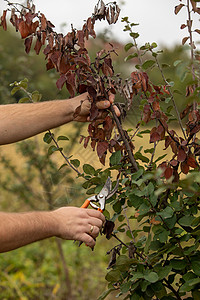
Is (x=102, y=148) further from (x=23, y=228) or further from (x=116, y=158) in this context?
(x=23, y=228)

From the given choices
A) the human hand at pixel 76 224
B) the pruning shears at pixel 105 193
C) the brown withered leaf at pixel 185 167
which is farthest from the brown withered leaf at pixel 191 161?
the human hand at pixel 76 224

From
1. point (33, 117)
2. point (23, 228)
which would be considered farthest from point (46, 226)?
point (33, 117)

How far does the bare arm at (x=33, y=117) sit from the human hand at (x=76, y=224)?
527 millimetres

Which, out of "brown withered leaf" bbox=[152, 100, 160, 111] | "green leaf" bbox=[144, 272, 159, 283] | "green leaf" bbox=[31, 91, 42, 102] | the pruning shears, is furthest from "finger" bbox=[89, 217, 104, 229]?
"green leaf" bbox=[31, 91, 42, 102]

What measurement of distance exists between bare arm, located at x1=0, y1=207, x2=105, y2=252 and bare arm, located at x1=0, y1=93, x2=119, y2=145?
54 cm

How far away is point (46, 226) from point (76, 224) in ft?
0.36

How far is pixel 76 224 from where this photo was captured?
149cm

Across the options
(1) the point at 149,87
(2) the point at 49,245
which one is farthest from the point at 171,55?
(2) the point at 49,245

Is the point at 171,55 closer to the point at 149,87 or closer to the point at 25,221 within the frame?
the point at 149,87

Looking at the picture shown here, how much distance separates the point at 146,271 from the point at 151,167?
0.44 m

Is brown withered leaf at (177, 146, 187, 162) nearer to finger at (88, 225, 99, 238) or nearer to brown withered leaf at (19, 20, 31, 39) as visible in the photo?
finger at (88, 225, 99, 238)

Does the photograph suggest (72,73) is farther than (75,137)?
No

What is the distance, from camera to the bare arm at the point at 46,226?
4.62 ft

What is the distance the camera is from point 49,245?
4621 mm
